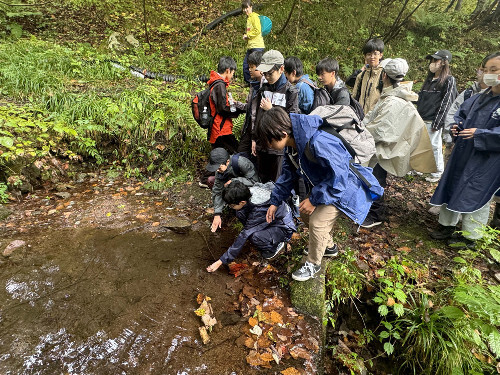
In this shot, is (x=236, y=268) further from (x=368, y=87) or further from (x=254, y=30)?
(x=254, y=30)

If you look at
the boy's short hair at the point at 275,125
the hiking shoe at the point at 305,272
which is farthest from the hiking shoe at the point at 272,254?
the boy's short hair at the point at 275,125

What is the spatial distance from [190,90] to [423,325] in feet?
22.6

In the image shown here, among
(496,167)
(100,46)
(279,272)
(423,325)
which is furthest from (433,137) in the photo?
(100,46)

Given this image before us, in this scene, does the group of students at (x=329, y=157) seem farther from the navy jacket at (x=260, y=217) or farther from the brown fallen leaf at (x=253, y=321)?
the brown fallen leaf at (x=253, y=321)

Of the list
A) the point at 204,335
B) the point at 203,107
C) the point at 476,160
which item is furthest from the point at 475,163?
the point at 203,107

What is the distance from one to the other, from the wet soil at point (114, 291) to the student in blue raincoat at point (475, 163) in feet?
8.57

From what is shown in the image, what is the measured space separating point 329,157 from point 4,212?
461 centimetres

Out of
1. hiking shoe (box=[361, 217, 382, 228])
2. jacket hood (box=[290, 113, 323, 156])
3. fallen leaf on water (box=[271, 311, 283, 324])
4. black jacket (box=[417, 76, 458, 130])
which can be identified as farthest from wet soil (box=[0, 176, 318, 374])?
black jacket (box=[417, 76, 458, 130])

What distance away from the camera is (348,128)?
9.23 ft

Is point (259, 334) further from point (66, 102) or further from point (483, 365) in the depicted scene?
point (66, 102)

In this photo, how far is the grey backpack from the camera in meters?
2.69

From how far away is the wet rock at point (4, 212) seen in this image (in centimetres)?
395

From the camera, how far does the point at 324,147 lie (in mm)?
2379

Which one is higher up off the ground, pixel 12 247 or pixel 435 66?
pixel 435 66
